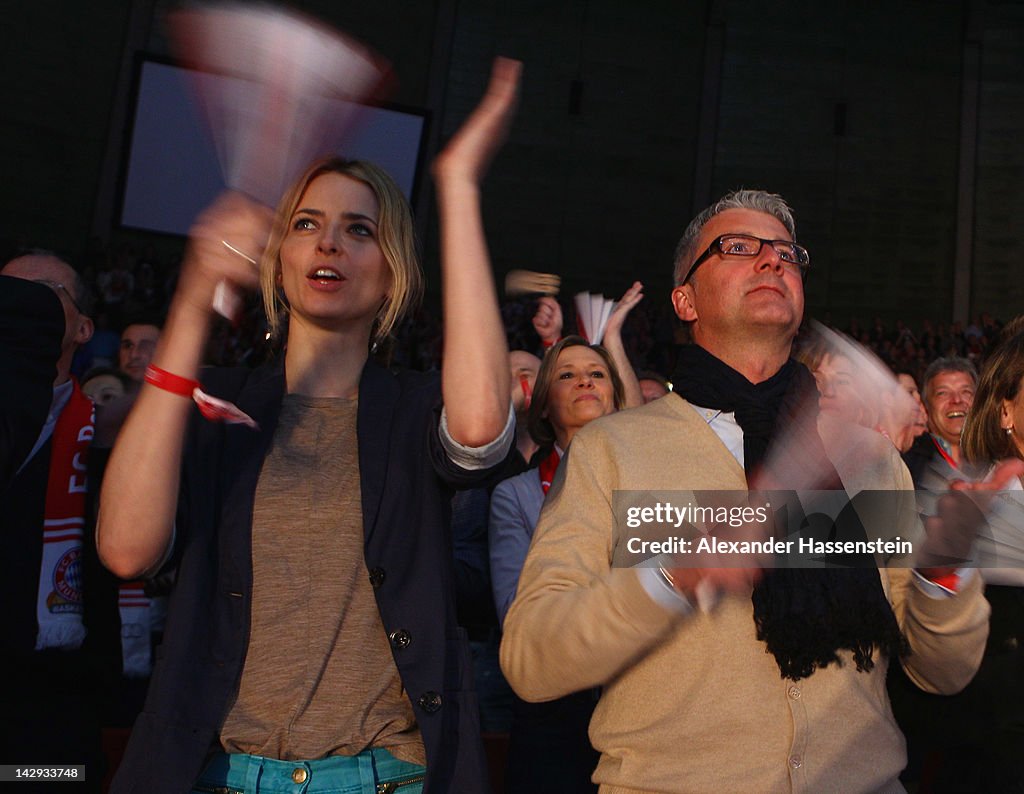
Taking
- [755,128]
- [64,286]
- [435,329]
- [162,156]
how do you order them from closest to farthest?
[64,286]
[435,329]
[162,156]
[755,128]

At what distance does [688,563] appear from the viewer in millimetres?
1212

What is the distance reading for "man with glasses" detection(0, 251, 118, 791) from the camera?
1729mm

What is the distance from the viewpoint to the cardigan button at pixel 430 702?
4.65 ft

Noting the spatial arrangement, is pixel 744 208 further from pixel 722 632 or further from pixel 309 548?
pixel 309 548

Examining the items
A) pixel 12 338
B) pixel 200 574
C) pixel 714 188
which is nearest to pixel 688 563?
pixel 200 574

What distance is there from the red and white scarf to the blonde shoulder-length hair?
0.47 meters

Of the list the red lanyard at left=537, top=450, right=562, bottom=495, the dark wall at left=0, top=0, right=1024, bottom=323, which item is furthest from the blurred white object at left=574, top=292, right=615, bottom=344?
the dark wall at left=0, top=0, right=1024, bottom=323

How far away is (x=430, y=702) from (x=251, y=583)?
31cm

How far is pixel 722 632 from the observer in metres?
1.56

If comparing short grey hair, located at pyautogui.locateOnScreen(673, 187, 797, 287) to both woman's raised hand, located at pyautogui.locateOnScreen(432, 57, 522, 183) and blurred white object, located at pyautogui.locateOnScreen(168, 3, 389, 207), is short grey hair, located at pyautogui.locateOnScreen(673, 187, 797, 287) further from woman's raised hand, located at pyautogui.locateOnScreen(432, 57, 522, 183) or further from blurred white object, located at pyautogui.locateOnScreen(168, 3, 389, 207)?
blurred white object, located at pyautogui.locateOnScreen(168, 3, 389, 207)

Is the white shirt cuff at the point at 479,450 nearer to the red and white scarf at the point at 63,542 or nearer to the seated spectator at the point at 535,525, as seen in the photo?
the red and white scarf at the point at 63,542

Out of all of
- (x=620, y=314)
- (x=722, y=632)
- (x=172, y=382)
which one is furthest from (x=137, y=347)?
(x=722, y=632)

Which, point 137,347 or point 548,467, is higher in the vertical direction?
point 137,347

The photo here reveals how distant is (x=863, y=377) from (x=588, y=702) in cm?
122
